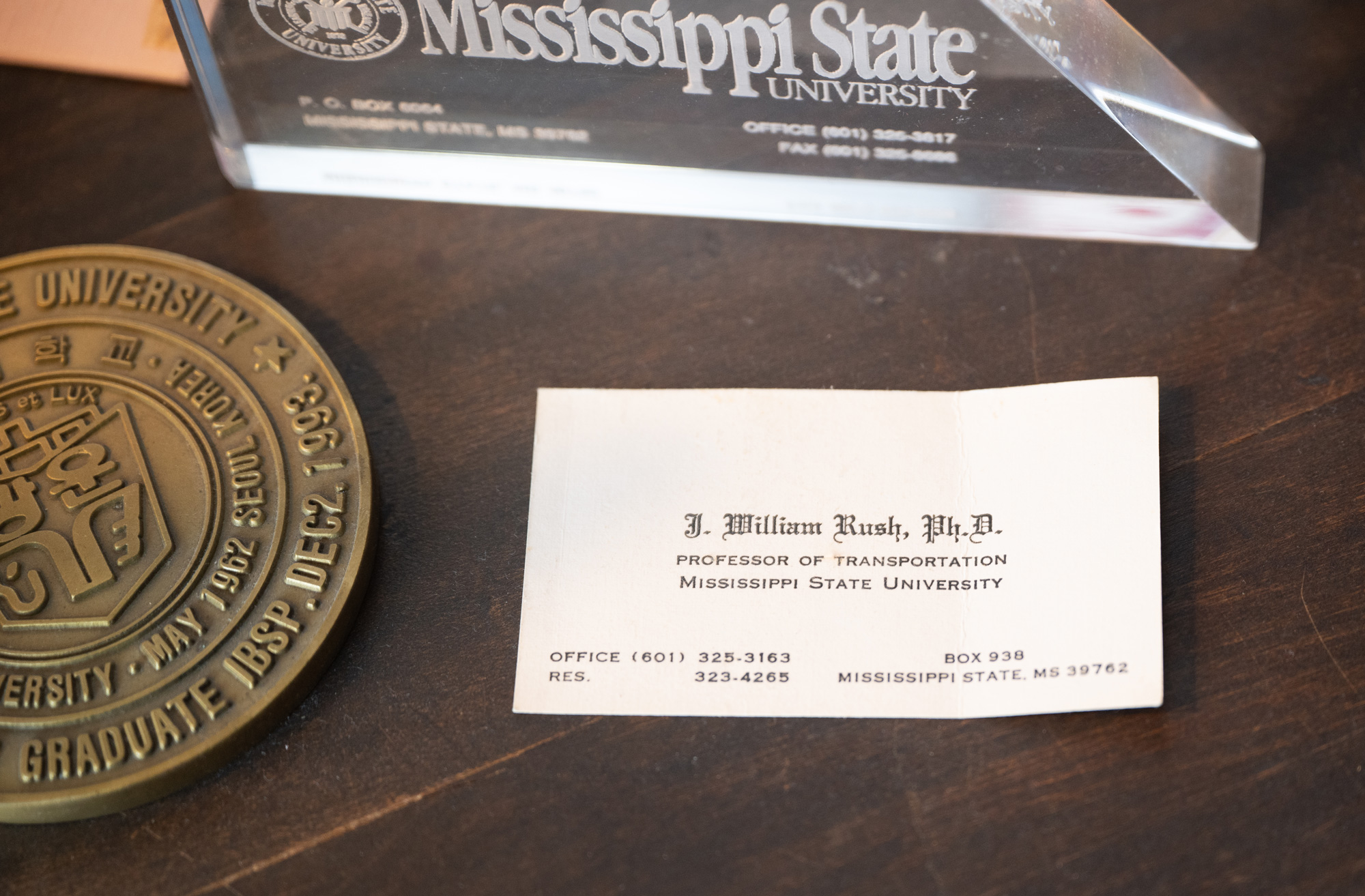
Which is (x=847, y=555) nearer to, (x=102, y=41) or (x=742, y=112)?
(x=742, y=112)

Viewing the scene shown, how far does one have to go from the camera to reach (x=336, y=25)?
653 millimetres

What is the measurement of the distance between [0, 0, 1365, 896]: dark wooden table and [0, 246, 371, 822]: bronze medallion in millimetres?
34

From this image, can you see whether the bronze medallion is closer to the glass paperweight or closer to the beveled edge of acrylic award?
the glass paperweight

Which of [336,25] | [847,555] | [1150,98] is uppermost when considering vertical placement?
[336,25]

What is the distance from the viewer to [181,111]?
30.9 inches

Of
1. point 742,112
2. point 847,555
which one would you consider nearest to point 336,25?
point 742,112

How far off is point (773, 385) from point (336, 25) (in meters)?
0.33

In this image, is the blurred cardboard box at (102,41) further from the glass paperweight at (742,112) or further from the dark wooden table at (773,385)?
the glass paperweight at (742,112)

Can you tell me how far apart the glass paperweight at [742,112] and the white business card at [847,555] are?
0.13 meters

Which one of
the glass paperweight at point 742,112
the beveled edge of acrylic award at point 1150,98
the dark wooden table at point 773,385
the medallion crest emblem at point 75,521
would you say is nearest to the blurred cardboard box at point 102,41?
the dark wooden table at point 773,385

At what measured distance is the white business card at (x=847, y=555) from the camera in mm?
603

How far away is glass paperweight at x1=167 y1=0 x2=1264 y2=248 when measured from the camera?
63cm

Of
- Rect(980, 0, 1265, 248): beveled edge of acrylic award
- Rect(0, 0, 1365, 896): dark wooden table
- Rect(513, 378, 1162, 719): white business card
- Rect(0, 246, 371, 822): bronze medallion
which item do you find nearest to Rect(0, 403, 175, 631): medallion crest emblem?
Rect(0, 246, 371, 822): bronze medallion

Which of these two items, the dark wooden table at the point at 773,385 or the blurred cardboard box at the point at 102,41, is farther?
the blurred cardboard box at the point at 102,41
